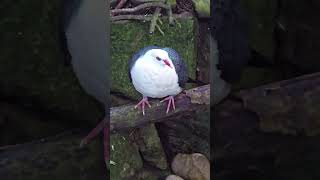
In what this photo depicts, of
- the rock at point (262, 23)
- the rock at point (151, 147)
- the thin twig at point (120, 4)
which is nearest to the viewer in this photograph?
the thin twig at point (120, 4)

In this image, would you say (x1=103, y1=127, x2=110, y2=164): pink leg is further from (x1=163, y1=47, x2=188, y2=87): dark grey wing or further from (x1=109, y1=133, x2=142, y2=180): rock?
(x1=163, y1=47, x2=188, y2=87): dark grey wing

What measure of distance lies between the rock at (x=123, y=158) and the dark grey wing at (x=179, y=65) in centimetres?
24

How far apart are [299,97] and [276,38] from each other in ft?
0.74

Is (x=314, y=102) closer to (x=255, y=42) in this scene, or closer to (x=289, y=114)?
(x=289, y=114)

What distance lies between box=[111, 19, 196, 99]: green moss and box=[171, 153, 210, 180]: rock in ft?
0.87

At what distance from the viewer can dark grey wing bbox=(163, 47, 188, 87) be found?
1.67m

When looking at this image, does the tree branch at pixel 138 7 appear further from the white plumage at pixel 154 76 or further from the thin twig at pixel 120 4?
the white plumage at pixel 154 76

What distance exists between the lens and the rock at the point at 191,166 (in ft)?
5.82

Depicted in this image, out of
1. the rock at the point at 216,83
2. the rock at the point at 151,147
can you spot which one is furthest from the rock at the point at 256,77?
the rock at the point at 151,147

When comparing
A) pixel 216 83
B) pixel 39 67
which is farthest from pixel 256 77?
pixel 39 67

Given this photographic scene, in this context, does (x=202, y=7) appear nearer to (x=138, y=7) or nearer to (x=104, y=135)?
(x=138, y=7)

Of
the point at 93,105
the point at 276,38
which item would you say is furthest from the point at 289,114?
the point at 93,105

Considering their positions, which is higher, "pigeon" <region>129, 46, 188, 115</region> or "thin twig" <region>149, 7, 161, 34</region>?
"thin twig" <region>149, 7, 161, 34</region>

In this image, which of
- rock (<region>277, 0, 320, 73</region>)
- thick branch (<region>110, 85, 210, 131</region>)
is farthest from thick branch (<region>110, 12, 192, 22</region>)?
rock (<region>277, 0, 320, 73</region>)
